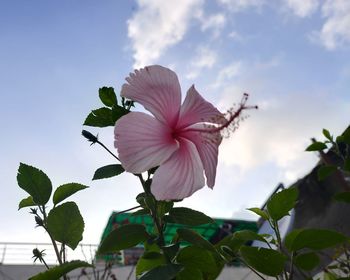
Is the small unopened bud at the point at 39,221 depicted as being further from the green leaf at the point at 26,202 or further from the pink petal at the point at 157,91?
the pink petal at the point at 157,91

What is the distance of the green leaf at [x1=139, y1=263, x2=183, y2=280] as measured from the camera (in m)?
0.51

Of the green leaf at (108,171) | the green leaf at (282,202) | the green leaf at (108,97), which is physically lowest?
the green leaf at (282,202)

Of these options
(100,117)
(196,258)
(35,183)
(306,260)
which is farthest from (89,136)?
(306,260)

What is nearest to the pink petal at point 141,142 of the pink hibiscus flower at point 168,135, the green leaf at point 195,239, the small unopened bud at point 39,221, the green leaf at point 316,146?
the pink hibiscus flower at point 168,135

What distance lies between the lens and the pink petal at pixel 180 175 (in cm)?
59

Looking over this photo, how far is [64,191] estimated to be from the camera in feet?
2.52

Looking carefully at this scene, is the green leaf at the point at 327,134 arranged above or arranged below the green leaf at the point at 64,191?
above

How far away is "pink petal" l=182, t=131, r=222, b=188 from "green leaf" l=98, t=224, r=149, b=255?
0.16 metres

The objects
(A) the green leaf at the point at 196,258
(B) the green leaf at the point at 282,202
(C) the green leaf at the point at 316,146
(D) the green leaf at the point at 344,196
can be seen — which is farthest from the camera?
(C) the green leaf at the point at 316,146

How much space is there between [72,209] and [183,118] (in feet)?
0.83

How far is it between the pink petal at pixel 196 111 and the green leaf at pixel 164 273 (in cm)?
26

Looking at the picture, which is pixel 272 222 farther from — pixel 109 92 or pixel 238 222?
pixel 238 222

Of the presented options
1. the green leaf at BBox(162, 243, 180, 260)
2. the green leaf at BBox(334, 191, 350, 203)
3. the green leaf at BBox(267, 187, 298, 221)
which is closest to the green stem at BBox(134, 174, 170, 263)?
the green leaf at BBox(162, 243, 180, 260)

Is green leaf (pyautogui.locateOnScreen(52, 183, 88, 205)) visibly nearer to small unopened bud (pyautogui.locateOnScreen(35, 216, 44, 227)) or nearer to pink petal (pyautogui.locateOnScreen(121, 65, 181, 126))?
small unopened bud (pyautogui.locateOnScreen(35, 216, 44, 227))
